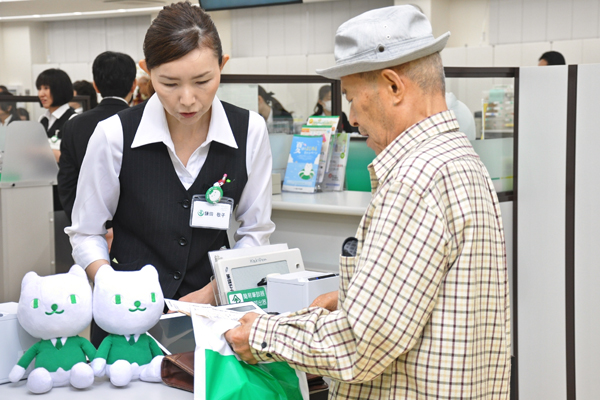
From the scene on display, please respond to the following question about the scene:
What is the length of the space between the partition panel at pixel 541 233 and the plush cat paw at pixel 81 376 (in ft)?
7.38

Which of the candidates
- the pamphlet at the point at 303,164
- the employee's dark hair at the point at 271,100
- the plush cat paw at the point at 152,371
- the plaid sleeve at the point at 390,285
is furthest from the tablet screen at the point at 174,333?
the employee's dark hair at the point at 271,100

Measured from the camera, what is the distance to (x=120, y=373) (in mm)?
1267

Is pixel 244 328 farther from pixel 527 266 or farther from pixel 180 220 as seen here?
pixel 527 266

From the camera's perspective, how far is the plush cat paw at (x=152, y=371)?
1297 millimetres

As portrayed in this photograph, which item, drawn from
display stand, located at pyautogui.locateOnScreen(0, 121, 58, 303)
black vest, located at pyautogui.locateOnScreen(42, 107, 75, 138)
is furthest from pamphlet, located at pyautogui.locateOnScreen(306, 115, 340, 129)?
black vest, located at pyautogui.locateOnScreen(42, 107, 75, 138)

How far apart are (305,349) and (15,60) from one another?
1620 centimetres

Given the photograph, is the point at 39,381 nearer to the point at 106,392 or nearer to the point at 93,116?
the point at 106,392

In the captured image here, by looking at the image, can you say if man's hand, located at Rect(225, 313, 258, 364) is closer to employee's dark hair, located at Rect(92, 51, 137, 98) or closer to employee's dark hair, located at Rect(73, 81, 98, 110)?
employee's dark hair, located at Rect(92, 51, 137, 98)

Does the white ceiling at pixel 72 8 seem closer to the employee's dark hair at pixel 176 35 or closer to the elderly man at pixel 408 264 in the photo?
the employee's dark hair at pixel 176 35

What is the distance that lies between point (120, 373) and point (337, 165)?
2.08 meters

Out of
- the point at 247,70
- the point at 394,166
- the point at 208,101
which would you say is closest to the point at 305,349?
the point at 394,166

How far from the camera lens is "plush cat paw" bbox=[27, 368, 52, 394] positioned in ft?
4.04

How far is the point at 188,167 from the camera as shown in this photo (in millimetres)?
1750

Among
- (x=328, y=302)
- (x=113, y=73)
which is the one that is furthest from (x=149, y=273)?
(x=113, y=73)
